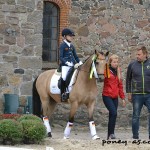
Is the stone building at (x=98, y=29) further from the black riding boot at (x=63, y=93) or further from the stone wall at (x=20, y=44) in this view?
the black riding boot at (x=63, y=93)


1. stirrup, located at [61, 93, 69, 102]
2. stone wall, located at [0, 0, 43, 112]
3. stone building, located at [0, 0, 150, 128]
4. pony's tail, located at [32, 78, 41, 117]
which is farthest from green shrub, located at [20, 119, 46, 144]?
stone building, located at [0, 0, 150, 128]

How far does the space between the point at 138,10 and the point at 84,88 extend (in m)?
6.06

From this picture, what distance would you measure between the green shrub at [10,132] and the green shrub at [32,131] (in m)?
0.12

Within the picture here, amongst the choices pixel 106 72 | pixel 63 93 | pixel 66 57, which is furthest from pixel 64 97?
pixel 106 72

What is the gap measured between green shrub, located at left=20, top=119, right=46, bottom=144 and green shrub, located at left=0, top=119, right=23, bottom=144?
0.12m

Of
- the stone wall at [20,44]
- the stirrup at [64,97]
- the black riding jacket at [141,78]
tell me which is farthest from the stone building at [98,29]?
the black riding jacket at [141,78]

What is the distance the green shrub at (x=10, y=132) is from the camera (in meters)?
12.3

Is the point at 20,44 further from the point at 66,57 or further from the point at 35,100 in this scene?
the point at 66,57

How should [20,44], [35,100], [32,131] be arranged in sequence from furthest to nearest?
[20,44], [35,100], [32,131]

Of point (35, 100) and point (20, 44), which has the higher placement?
point (20, 44)

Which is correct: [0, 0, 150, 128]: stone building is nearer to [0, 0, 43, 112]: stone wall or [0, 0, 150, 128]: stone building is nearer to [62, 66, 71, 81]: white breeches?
[0, 0, 43, 112]: stone wall

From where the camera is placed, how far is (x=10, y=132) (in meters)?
12.3

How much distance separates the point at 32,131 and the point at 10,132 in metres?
0.45

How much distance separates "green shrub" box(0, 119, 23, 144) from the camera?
12.3 meters
